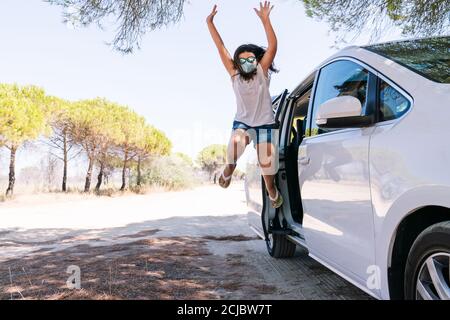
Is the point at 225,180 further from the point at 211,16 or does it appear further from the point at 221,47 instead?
the point at 211,16

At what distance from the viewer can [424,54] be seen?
2492 mm

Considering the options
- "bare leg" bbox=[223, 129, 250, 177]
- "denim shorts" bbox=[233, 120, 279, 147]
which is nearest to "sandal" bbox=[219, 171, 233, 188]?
"bare leg" bbox=[223, 129, 250, 177]

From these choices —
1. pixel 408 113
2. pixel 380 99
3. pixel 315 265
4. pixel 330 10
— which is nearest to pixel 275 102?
pixel 315 265

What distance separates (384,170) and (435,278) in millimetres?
557

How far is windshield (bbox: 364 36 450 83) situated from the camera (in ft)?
6.92

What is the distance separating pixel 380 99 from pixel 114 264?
10.9ft

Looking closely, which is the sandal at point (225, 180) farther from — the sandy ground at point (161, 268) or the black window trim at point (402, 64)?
the black window trim at point (402, 64)

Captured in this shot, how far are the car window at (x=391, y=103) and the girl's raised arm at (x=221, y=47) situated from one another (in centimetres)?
164

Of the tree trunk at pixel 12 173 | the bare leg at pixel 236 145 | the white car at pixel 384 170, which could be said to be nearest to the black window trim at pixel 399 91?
the white car at pixel 384 170

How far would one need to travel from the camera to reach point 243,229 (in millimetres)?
7789

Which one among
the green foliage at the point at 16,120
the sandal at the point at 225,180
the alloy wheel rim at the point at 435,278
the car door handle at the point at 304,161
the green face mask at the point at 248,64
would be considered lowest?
the alloy wheel rim at the point at 435,278

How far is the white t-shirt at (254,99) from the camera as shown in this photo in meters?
3.59

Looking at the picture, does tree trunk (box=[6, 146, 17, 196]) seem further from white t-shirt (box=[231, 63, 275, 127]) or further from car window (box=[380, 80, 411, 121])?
car window (box=[380, 80, 411, 121])

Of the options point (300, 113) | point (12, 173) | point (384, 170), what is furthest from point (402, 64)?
point (12, 173)
